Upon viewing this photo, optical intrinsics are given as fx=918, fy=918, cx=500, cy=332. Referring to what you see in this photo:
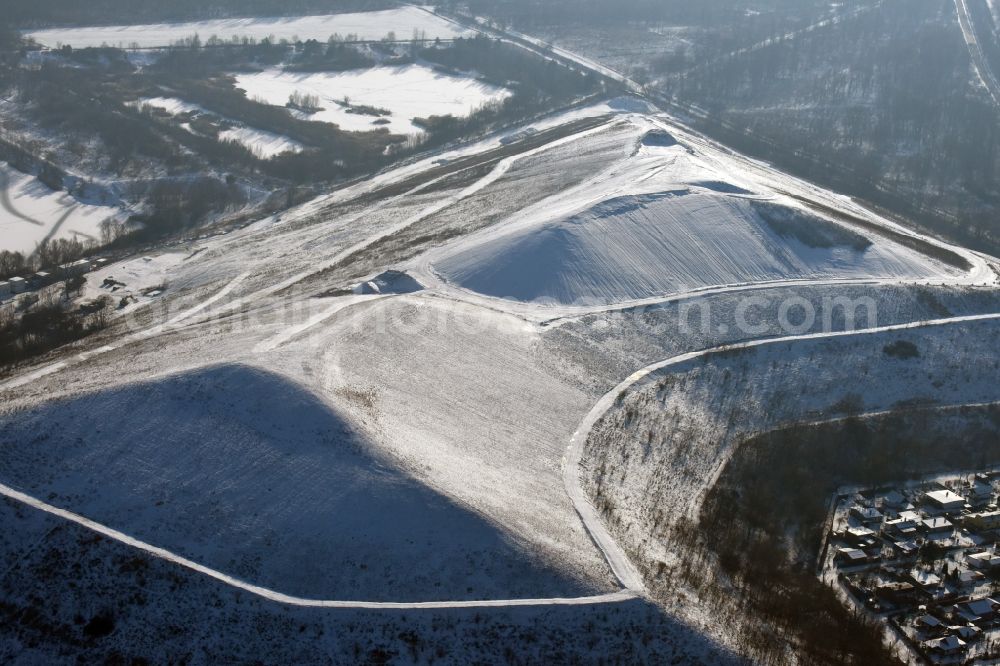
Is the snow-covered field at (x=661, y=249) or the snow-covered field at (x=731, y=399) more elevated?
the snow-covered field at (x=661, y=249)

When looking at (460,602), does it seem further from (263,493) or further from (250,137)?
(250,137)

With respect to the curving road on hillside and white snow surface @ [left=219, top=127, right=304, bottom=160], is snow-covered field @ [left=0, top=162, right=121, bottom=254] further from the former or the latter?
the curving road on hillside

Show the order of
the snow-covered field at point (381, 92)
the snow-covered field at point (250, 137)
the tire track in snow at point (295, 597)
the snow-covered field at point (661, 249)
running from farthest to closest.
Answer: the snow-covered field at point (381, 92) < the snow-covered field at point (250, 137) < the snow-covered field at point (661, 249) < the tire track in snow at point (295, 597)

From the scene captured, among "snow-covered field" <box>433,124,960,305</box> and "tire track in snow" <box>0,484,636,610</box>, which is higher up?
"snow-covered field" <box>433,124,960,305</box>

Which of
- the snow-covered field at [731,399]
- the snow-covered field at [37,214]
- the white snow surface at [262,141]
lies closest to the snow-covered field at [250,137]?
the white snow surface at [262,141]

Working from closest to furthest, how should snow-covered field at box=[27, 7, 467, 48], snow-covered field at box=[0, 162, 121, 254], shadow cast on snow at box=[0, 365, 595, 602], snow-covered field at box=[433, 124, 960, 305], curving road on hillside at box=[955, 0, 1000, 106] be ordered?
shadow cast on snow at box=[0, 365, 595, 602] < snow-covered field at box=[433, 124, 960, 305] < snow-covered field at box=[0, 162, 121, 254] < curving road on hillside at box=[955, 0, 1000, 106] < snow-covered field at box=[27, 7, 467, 48]

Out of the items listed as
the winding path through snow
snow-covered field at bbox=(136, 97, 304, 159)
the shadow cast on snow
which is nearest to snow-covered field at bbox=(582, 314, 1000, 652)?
the winding path through snow

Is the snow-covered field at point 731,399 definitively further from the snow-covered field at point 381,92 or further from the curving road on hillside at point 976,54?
the curving road on hillside at point 976,54
